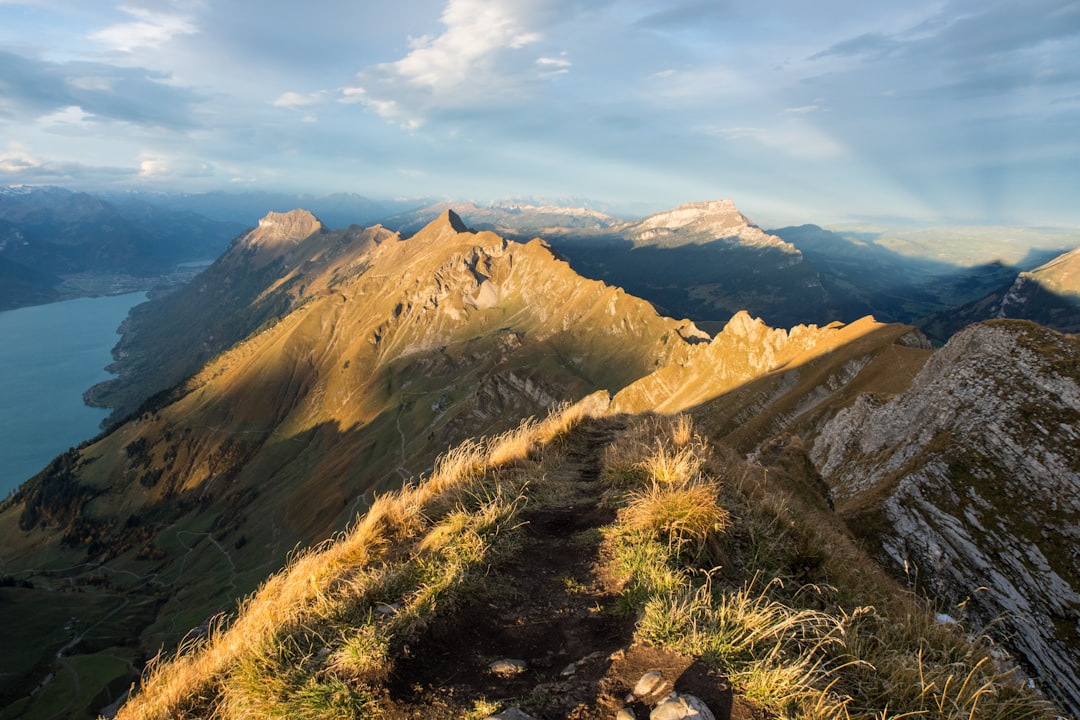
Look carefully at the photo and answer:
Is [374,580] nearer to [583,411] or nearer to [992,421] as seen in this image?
[583,411]

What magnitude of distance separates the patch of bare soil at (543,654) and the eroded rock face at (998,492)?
907 cm

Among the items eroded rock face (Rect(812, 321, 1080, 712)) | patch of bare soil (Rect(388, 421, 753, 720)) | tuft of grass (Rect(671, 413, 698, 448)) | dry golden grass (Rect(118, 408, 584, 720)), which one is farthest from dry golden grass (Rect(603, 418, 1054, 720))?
eroded rock face (Rect(812, 321, 1080, 712))

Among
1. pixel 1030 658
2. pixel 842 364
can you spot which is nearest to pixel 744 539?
pixel 1030 658

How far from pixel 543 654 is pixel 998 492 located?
19.5 metres

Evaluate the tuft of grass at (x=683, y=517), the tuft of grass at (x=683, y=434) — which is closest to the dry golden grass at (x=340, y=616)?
the tuft of grass at (x=683, y=517)

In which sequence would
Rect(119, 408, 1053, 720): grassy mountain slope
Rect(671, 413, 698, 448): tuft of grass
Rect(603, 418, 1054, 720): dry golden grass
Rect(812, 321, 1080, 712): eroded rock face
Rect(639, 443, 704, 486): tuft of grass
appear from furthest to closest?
Rect(812, 321, 1080, 712): eroded rock face < Rect(671, 413, 698, 448): tuft of grass < Rect(639, 443, 704, 486): tuft of grass < Rect(119, 408, 1053, 720): grassy mountain slope < Rect(603, 418, 1054, 720): dry golden grass

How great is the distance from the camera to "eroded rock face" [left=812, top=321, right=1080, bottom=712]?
45.7 ft

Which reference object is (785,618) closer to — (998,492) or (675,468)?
(675,468)

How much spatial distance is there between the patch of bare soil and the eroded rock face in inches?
357

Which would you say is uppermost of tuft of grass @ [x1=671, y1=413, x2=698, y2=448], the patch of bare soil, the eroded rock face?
tuft of grass @ [x1=671, y1=413, x2=698, y2=448]

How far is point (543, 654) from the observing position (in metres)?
5.79

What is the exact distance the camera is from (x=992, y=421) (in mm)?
20125

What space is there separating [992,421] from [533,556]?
21.3 meters

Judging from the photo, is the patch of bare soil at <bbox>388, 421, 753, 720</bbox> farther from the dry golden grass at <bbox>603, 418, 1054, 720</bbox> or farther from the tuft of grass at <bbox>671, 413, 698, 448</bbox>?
the tuft of grass at <bbox>671, 413, 698, 448</bbox>
